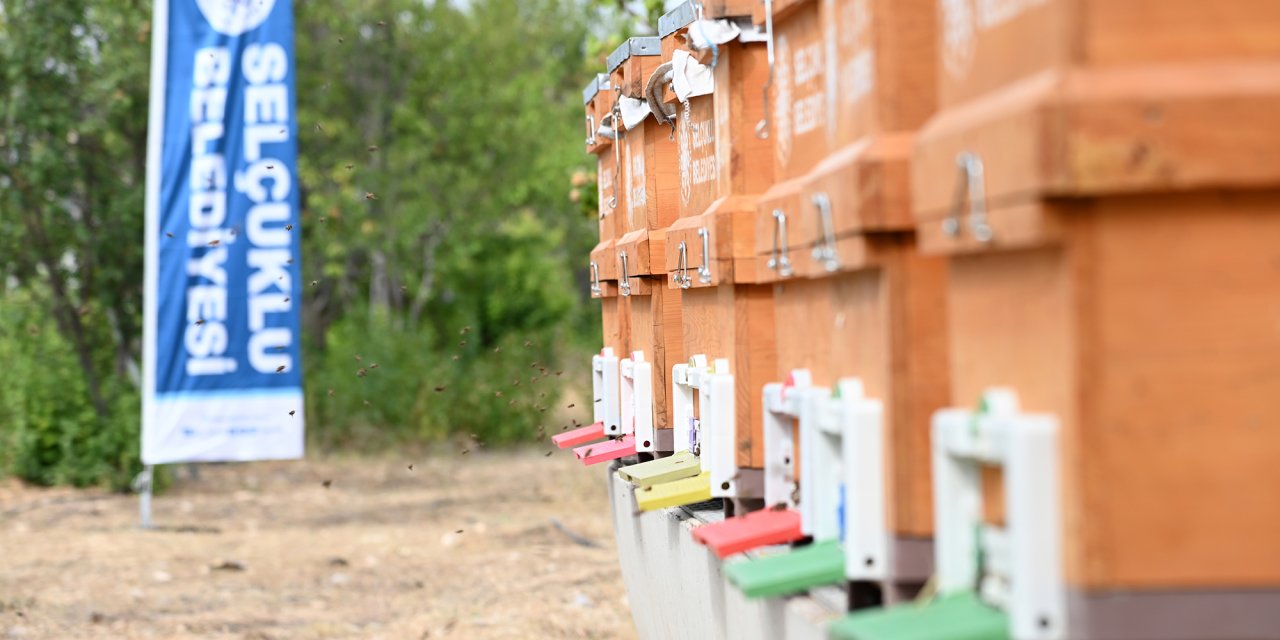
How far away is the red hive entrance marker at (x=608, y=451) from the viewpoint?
931 cm

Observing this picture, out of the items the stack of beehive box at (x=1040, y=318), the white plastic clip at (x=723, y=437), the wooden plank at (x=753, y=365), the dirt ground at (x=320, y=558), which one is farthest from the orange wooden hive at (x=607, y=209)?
the stack of beehive box at (x=1040, y=318)

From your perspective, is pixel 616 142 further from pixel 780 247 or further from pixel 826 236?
pixel 826 236

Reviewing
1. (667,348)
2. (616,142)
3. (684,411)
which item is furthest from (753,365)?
(616,142)

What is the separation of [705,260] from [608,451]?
290cm

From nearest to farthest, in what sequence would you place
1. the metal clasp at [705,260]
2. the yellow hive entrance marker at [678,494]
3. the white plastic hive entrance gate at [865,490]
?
the white plastic hive entrance gate at [865,490], the metal clasp at [705,260], the yellow hive entrance marker at [678,494]

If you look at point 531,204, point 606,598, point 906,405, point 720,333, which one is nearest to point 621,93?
point 720,333

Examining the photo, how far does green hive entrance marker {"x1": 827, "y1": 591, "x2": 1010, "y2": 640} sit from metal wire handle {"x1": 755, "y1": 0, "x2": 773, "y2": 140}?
8.06ft

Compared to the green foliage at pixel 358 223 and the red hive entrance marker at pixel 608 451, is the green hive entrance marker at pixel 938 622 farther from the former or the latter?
the green foliage at pixel 358 223

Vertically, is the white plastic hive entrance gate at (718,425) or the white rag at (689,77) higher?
the white rag at (689,77)

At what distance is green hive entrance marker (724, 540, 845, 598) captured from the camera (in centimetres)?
483

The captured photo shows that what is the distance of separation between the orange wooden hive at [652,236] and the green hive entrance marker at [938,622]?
4662mm

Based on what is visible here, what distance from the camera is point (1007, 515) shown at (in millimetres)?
3564

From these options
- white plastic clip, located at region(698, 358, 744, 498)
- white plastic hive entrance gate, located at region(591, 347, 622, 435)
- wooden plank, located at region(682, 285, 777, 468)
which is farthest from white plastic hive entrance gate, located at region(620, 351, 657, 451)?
wooden plank, located at region(682, 285, 777, 468)

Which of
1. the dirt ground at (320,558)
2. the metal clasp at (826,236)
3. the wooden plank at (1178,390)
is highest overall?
the metal clasp at (826,236)
